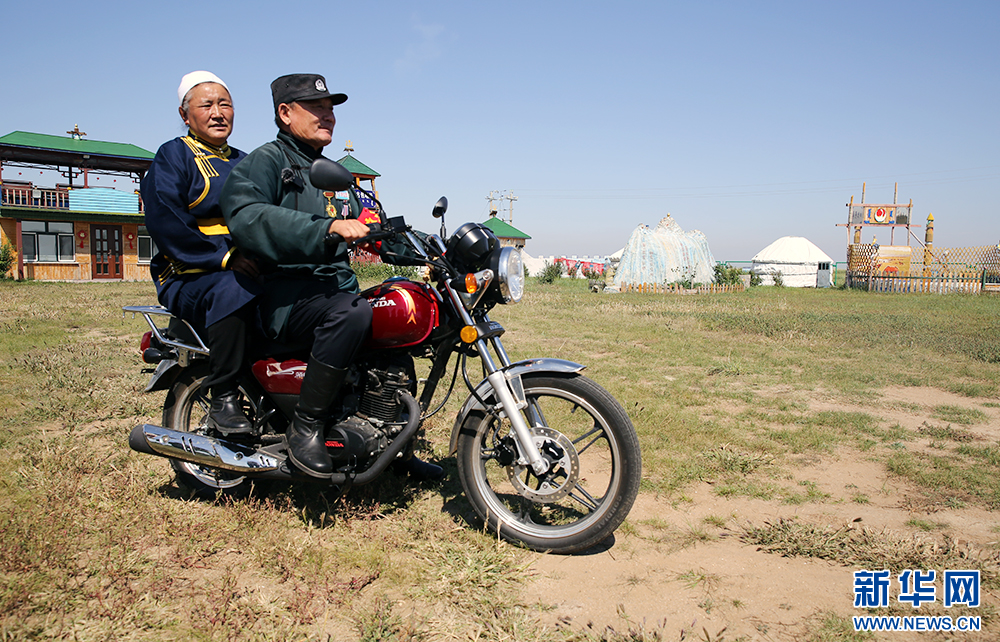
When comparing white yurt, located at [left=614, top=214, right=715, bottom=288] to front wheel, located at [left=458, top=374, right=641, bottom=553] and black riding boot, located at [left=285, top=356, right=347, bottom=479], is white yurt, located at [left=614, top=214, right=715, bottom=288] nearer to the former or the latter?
front wheel, located at [left=458, top=374, right=641, bottom=553]

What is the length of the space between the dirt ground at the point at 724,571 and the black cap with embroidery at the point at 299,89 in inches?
96.9

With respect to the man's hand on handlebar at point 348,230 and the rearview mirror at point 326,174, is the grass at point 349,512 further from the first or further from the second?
the rearview mirror at point 326,174

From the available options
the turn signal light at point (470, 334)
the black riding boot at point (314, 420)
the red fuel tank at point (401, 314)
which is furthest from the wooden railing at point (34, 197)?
the turn signal light at point (470, 334)

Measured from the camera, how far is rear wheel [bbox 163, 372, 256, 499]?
359cm

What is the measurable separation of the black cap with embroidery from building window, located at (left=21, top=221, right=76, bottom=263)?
30.4 meters

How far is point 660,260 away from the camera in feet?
89.7

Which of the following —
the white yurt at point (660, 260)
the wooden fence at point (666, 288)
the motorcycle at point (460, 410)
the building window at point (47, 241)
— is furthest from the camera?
the white yurt at point (660, 260)

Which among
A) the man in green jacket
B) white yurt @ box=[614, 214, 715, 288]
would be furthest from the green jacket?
white yurt @ box=[614, 214, 715, 288]

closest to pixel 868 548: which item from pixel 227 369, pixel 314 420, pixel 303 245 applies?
pixel 314 420

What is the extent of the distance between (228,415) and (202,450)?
0.69ft

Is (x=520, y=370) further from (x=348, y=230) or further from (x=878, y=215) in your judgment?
(x=878, y=215)

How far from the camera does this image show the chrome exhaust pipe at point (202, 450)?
3158 mm

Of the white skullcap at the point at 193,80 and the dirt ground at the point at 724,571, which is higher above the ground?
the white skullcap at the point at 193,80

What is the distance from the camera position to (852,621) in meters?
2.38
